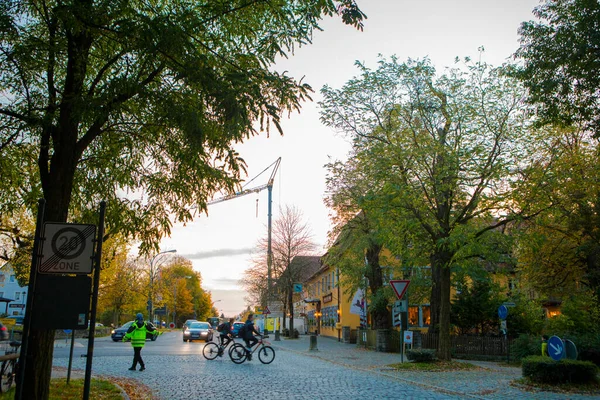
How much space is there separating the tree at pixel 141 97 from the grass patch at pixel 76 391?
2520mm

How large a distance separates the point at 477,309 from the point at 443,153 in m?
13.0

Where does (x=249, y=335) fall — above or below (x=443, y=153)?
below

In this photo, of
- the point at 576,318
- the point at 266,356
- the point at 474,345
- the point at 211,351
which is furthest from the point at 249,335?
the point at 576,318

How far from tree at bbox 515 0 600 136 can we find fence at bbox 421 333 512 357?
14.9m

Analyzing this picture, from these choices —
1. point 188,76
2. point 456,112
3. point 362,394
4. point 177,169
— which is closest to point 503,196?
point 456,112

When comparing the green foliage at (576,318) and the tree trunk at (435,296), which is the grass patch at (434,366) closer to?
the green foliage at (576,318)

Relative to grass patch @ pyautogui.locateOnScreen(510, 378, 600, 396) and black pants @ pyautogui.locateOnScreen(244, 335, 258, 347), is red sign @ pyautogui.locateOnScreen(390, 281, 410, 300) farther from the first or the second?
grass patch @ pyautogui.locateOnScreen(510, 378, 600, 396)

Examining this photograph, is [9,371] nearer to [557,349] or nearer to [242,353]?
[242,353]

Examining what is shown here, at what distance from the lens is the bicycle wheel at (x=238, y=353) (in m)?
20.5

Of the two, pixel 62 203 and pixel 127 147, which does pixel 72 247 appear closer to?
pixel 62 203

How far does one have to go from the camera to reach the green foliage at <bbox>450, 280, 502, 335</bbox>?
2959 cm

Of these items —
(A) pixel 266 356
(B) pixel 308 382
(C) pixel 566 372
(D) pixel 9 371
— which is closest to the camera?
(D) pixel 9 371

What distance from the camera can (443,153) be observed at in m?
20.1

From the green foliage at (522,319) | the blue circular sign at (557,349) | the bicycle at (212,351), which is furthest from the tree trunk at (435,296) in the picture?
the blue circular sign at (557,349)
